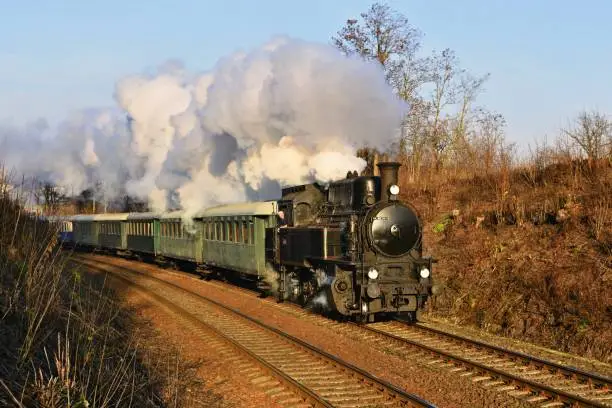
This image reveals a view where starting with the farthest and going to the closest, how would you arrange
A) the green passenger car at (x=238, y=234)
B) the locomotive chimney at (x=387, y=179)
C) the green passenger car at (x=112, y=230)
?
the green passenger car at (x=112, y=230) < the green passenger car at (x=238, y=234) < the locomotive chimney at (x=387, y=179)

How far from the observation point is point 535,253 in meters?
12.6

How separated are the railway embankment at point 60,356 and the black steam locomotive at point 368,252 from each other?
3.38 meters

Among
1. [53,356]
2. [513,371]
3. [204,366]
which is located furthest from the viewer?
[204,366]

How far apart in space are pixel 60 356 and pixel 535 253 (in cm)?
1003

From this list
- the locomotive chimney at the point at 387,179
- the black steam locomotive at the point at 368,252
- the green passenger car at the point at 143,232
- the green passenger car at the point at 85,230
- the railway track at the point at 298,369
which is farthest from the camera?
the green passenger car at the point at 85,230

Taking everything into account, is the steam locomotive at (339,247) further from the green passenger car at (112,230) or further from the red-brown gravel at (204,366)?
the green passenger car at (112,230)

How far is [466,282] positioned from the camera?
42.7ft

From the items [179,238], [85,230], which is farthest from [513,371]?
[85,230]

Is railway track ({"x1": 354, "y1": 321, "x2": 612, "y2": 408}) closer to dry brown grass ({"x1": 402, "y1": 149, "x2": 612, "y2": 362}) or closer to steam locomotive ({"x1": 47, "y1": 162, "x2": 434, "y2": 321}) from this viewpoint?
steam locomotive ({"x1": 47, "y1": 162, "x2": 434, "y2": 321})

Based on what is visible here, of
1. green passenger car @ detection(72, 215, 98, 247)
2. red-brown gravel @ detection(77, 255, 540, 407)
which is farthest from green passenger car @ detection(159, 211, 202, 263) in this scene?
green passenger car @ detection(72, 215, 98, 247)

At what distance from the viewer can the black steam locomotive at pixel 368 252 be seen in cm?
1104

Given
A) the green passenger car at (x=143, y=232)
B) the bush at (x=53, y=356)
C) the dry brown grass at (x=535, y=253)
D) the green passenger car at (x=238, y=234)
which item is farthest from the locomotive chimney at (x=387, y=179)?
the green passenger car at (x=143, y=232)

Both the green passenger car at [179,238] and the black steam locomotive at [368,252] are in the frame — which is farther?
the green passenger car at [179,238]

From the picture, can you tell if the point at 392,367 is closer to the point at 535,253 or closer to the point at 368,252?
the point at 368,252
